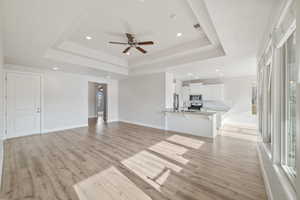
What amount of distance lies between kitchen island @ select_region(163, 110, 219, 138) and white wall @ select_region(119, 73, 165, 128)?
0.44 meters

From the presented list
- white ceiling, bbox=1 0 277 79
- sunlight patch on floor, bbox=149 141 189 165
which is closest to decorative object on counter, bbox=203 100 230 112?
white ceiling, bbox=1 0 277 79

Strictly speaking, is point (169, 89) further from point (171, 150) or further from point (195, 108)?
point (171, 150)

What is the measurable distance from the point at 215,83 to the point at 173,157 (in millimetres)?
6022

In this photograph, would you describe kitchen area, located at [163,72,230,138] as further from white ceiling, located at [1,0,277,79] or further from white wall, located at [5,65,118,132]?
white wall, located at [5,65,118,132]

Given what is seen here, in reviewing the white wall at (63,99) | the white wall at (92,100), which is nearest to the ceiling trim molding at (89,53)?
the white wall at (63,99)

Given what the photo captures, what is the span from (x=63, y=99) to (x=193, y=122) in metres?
5.63

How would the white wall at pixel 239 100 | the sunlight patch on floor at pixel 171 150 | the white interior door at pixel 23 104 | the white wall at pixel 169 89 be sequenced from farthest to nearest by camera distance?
the white wall at pixel 239 100 → the white wall at pixel 169 89 → the white interior door at pixel 23 104 → the sunlight patch on floor at pixel 171 150

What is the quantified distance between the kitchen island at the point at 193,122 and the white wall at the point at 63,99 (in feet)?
13.7

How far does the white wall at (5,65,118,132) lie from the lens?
16.9ft

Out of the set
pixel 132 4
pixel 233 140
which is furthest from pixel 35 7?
pixel 233 140

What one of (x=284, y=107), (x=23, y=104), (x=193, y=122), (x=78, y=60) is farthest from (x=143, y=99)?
(x=284, y=107)

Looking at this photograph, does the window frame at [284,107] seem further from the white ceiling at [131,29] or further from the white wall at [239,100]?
the white wall at [239,100]

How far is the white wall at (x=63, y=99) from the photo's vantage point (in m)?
5.14

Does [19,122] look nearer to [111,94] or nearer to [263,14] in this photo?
[111,94]
